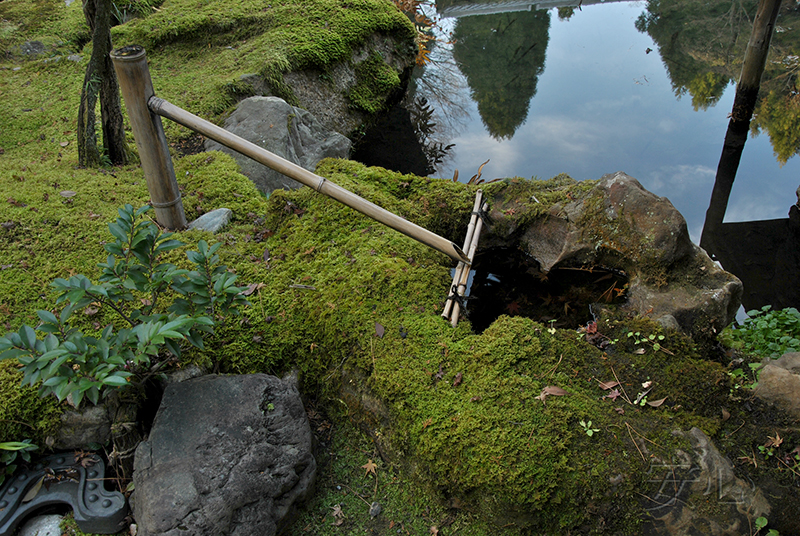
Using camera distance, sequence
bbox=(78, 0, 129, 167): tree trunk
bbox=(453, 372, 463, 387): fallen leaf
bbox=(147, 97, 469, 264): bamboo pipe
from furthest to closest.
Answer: bbox=(78, 0, 129, 167): tree trunk
bbox=(147, 97, 469, 264): bamboo pipe
bbox=(453, 372, 463, 387): fallen leaf

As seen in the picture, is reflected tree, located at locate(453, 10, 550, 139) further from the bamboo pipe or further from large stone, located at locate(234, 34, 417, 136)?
the bamboo pipe

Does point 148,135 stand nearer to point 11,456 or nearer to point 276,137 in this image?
point 276,137

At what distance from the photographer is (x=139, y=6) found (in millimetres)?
8617

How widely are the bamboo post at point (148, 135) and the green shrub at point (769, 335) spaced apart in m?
4.90

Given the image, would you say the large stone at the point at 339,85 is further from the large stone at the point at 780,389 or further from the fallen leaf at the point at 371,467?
the large stone at the point at 780,389

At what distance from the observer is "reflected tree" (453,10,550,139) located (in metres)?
9.80

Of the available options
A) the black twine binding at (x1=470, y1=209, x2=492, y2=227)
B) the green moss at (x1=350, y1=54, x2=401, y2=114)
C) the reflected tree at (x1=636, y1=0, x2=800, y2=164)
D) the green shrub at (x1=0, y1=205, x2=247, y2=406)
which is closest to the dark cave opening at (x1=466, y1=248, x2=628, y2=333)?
the black twine binding at (x1=470, y1=209, x2=492, y2=227)

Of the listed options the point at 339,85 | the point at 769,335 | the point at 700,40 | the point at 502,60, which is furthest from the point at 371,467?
the point at 700,40

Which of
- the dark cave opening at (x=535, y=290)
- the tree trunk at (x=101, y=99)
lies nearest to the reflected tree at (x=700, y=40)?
the dark cave opening at (x=535, y=290)

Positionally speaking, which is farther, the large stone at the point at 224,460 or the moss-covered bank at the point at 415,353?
the moss-covered bank at the point at 415,353

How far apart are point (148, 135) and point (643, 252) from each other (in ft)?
13.8

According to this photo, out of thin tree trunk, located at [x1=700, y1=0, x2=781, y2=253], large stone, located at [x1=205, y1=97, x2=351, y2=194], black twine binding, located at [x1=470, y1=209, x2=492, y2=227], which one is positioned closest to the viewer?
black twine binding, located at [x1=470, y1=209, x2=492, y2=227]

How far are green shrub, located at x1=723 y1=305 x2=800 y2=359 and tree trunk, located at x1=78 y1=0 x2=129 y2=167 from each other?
617 cm

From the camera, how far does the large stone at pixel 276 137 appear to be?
591cm
